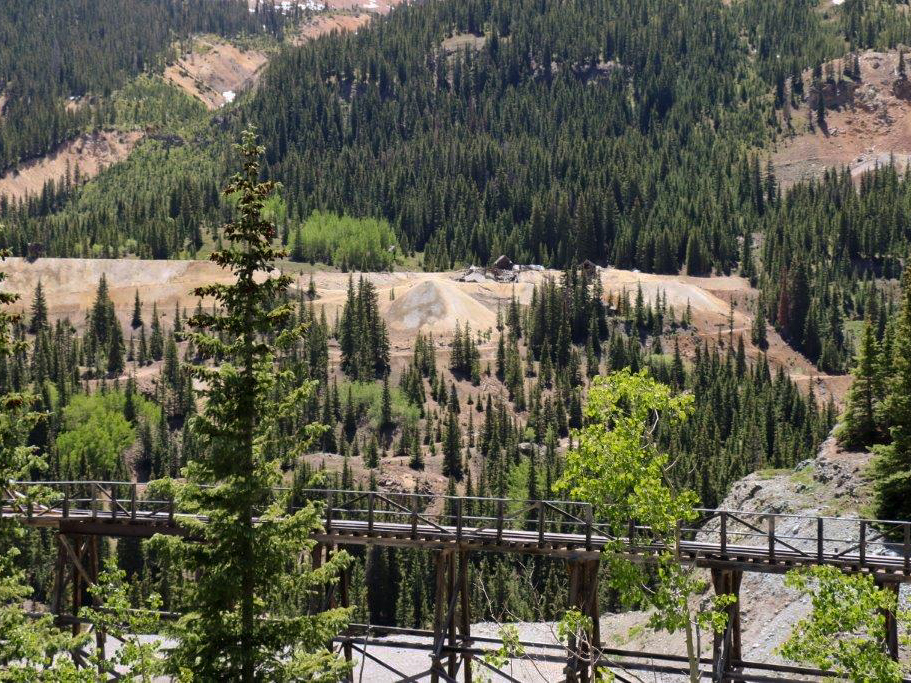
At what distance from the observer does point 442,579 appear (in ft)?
149

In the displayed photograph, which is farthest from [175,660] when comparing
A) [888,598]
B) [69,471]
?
[69,471]

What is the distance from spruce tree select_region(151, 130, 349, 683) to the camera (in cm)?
3055

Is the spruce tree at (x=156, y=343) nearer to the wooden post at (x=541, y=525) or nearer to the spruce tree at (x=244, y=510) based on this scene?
the wooden post at (x=541, y=525)

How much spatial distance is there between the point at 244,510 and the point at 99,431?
132m

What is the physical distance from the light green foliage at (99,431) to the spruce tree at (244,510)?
123 meters

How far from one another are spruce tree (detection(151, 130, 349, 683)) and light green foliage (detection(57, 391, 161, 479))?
123 m

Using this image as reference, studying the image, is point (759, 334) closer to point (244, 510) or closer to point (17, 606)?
point (244, 510)

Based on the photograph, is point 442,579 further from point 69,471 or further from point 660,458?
point 69,471

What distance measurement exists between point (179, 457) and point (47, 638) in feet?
407

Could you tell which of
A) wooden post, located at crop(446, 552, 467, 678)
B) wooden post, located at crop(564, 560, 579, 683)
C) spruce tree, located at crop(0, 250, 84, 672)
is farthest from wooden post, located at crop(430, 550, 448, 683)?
spruce tree, located at crop(0, 250, 84, 672)

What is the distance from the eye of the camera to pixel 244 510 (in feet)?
102

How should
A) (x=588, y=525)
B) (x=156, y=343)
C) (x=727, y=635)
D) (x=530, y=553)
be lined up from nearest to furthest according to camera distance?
(x=727, y=635)
(x=588, y=525)
(x=530, y=553)
(x=156, y=343)

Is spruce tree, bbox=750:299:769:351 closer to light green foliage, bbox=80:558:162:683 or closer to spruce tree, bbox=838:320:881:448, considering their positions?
spruce tree, bbox=838:320:881:448

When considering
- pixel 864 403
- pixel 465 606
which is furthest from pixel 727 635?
pixel 864 403
